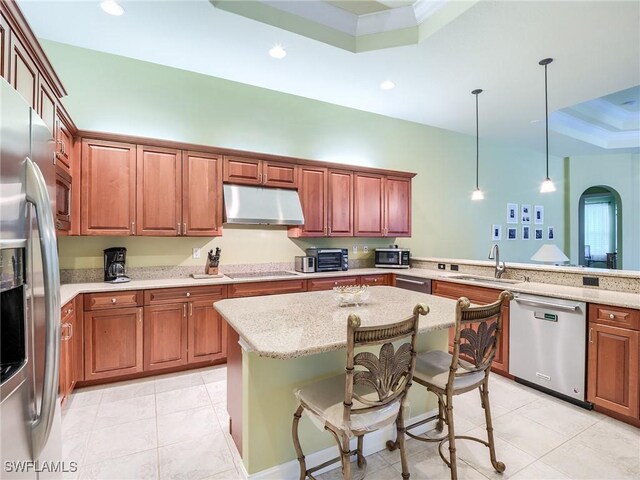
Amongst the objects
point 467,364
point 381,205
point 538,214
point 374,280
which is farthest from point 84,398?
point 538,214

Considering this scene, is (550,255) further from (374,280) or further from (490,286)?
(374,280)

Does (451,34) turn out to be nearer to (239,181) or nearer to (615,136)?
(239,181)

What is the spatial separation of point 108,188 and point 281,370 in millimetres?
2596

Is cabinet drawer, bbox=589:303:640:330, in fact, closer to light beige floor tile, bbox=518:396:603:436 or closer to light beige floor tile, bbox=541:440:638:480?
light beige floor tile, bbox=518:396:603:436

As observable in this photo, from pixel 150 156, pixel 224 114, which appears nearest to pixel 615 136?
pixel 224 114

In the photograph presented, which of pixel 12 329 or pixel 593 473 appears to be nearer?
pixel 12 329

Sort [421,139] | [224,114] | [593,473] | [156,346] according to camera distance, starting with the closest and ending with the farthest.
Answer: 1. [593,473]
2. [156,346]
3. [224,114]
4. [421,139]

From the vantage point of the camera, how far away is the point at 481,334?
5.65 feet

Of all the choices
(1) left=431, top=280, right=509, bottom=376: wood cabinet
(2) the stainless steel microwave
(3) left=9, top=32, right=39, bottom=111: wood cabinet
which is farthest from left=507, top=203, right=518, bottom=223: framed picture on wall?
(3) left=9, top=32, right=39, bottom=111: wood cabinet

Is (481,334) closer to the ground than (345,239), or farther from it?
closer to the ground

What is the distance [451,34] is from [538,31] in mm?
756

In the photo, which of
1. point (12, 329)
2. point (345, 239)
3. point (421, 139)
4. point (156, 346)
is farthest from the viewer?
point (421, 139)

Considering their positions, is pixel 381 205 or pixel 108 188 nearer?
pixel 108 188

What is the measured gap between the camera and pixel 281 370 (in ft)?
5.80
